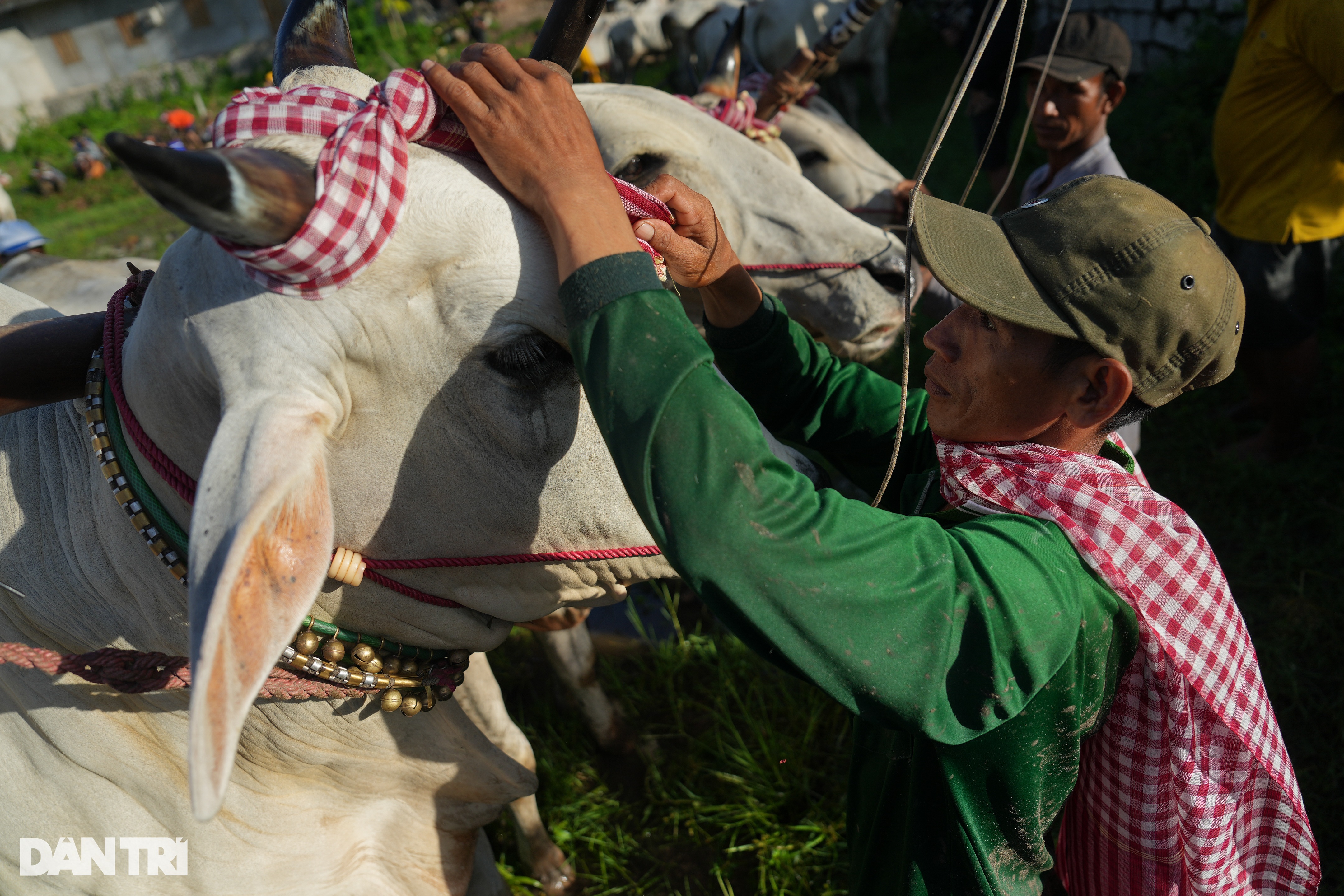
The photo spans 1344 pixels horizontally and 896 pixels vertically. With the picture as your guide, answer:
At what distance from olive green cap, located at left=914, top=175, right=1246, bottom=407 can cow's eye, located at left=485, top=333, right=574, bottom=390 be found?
63 centimetres

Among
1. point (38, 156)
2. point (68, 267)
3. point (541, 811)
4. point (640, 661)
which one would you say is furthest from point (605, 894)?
point (38, 156)

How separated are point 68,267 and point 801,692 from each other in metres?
3.64

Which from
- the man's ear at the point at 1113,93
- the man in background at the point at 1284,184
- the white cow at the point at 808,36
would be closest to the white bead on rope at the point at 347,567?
the man's ear at the point at 1113,93

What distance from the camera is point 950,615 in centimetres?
117

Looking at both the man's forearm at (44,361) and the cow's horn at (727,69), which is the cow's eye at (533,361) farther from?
the cow's horn at (727,69)

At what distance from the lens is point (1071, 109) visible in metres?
3.64

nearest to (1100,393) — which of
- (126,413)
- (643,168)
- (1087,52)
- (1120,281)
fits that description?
(1120,281)

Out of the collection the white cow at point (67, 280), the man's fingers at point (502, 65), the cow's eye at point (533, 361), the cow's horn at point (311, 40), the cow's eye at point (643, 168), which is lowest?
the white cow at point (67, 280)

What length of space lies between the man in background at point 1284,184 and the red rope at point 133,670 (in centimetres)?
418

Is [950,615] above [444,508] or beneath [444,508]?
beneath

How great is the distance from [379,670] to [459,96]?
3.27 feet

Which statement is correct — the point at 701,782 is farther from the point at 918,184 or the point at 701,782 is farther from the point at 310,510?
the point at 918,184

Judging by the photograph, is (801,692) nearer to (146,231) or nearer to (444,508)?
(444,508)

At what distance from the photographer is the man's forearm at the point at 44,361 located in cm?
146
